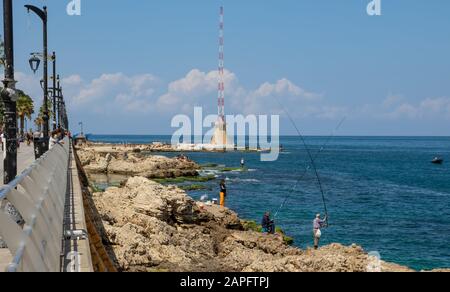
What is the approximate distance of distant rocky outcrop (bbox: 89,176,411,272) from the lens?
13.5 m

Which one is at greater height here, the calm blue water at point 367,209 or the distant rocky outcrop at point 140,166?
the distant rocky outcrop at point 140,166

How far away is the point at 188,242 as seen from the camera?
17.7 m

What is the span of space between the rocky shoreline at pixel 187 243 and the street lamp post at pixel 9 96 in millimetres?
4690

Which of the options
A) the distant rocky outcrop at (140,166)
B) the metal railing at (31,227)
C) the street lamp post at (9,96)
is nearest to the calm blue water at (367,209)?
the distant rocky outcrop at (140,166)

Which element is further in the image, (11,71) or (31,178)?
(11,71)

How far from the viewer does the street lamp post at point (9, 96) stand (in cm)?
870

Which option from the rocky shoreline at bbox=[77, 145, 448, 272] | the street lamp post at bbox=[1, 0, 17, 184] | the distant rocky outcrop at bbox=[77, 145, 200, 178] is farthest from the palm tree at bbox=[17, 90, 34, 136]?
the street lamp post at bbox=[1, 0, 17, 184]

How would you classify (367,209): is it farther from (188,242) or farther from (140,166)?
(140,166)

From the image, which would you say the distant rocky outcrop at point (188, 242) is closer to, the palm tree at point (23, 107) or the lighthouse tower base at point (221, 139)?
the palm tree at point (23, 107)

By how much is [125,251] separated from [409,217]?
28372 millimetres

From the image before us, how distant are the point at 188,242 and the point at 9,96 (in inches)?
405
